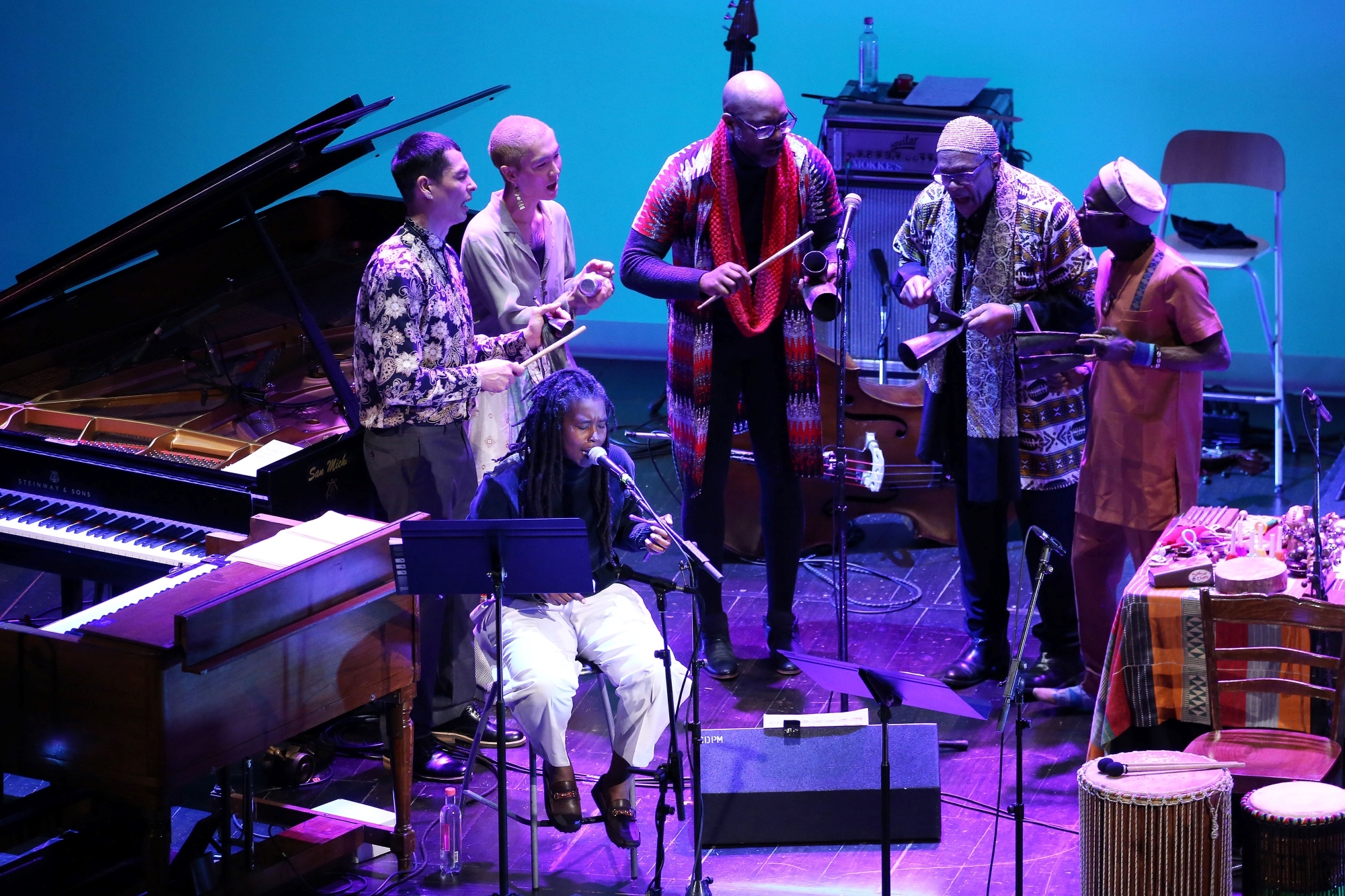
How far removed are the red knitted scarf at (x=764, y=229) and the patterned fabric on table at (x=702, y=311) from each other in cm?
3

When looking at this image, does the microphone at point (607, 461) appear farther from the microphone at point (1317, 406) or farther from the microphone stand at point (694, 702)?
the microphone at point (1317, 406)

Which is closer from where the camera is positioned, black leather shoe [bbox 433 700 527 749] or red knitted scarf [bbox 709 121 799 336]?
black leather shoe [bbox 433 700 527 749]

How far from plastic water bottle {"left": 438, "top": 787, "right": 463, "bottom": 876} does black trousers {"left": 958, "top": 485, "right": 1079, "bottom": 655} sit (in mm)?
1958

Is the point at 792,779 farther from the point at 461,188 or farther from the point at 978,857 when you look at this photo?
the point at 461,188

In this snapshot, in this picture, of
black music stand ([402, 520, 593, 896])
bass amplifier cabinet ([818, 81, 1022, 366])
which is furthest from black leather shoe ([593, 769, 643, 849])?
bass amplifier cabinet ([818, 81, 1022, 366])

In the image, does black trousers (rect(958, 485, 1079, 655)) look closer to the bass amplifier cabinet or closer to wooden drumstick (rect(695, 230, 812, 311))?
wooden drumstick (rect(695, 230, 812, 311))

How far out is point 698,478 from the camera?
5.08m

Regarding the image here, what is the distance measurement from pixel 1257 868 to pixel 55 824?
2948mm

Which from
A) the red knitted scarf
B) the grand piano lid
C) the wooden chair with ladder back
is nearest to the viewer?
the wooden chair with ladder back

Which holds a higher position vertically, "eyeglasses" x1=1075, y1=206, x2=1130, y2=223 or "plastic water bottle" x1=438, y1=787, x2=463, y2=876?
"eyeglasses" x1=1075, y1=206, x2=1130, y2=223

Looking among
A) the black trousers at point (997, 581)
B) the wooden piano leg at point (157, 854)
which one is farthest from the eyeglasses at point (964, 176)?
the wooden piano leg at point (157, 854)

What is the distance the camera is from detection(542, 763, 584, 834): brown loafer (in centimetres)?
389

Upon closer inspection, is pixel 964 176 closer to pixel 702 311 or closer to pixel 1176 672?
pixel 702 311

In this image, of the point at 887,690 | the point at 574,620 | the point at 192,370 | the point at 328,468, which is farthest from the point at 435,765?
the point at 887,690
